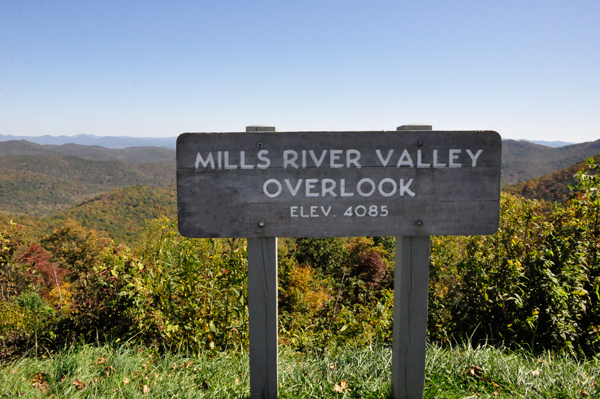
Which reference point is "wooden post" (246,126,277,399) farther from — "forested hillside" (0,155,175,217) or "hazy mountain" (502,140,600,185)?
"forested hillside" (0,155,175,217)

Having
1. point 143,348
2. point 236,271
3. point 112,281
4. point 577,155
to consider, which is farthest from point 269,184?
point 577,155

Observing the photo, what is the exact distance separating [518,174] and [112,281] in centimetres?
10174

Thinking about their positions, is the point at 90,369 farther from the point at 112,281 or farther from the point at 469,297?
the point at 469,297

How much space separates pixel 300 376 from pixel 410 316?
88cm

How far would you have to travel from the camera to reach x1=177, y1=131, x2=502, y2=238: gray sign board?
182 cm

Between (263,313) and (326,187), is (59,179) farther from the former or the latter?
(326,187)

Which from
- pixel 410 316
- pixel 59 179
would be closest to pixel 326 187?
pixel 410 316

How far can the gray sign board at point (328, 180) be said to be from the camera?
1.82m

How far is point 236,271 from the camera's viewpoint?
10.3 ft

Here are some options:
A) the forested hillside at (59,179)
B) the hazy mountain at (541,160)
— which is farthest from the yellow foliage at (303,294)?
the forested hillside at (59,179)

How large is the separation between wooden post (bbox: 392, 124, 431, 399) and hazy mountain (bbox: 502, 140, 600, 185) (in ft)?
275

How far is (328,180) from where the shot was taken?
1832 millimetres

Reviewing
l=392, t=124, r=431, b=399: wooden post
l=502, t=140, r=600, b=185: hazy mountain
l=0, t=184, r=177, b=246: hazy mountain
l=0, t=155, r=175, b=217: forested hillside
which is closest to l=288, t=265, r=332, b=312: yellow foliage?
l=392, t=124, r=431, b=399: wooden post

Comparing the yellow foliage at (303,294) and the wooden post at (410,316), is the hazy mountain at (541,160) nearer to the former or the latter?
the yellow foliage at (303,294)
